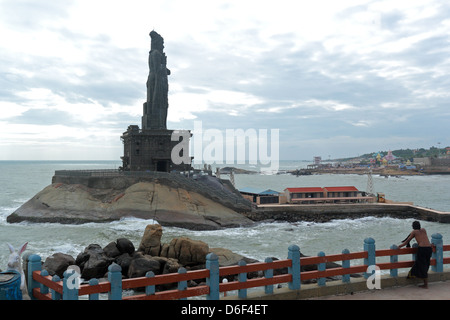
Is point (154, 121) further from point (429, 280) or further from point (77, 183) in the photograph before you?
point (429, 280)

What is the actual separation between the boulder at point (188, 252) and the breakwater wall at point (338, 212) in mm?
19906

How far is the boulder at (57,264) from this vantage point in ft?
58.7

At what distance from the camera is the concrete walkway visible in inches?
345

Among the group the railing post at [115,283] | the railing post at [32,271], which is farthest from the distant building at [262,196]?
the railing post at [115,283]

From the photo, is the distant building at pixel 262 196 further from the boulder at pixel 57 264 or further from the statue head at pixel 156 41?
the boulder at pixel 57 264

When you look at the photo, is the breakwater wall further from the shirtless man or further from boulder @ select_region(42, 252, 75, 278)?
the shirtless man

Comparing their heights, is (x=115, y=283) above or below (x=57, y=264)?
above

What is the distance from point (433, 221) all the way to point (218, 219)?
79.0ft

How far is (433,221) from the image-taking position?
41.0 meters

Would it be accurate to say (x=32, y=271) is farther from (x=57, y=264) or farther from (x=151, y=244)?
(x=151, y=244)

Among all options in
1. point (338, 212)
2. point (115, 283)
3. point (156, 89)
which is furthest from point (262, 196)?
point (115, 283)

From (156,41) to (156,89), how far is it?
667cm

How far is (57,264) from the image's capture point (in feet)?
59.5
